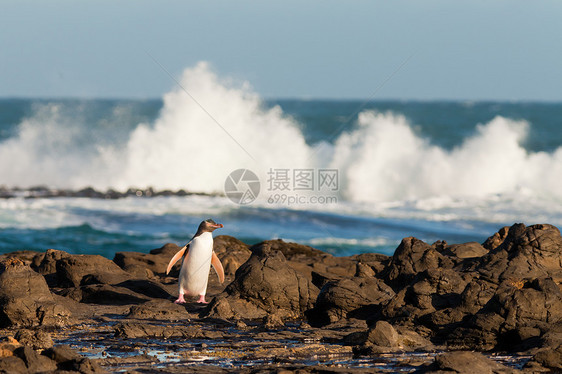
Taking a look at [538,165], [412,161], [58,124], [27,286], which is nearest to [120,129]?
[58,124]

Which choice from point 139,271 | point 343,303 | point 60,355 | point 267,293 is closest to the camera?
point 60,355

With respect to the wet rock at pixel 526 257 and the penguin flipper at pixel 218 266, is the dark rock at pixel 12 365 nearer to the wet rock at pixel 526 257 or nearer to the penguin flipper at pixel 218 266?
the penguin flipper at pixel 218 266

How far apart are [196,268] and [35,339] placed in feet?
12.1

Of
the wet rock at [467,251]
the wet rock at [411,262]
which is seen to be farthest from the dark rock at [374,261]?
the wet rock at [467,251]

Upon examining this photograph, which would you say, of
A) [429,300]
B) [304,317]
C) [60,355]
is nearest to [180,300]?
[304,317]

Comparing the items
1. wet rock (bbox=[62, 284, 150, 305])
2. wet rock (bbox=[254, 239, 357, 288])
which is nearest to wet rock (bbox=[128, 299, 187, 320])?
wet rock (bbox=[62, 284, 150, 305])

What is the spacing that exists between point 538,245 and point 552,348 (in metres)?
A: 3.36

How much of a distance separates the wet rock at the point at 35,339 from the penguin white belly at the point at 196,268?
3229 millimetres

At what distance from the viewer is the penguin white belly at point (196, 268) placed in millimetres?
12000

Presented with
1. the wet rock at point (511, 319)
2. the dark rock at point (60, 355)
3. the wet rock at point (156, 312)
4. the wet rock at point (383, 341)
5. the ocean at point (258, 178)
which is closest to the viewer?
the dark rock at point (60, 355)

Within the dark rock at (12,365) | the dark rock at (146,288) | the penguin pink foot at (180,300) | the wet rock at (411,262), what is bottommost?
the dark rock at (12,365)

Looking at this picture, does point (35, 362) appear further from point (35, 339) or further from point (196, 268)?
point (196, 268)

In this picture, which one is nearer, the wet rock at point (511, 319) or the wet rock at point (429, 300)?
the wet rock at point (511, 319)

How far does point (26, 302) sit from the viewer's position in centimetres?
1011
